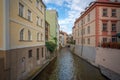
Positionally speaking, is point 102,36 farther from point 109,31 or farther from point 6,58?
point 6,58

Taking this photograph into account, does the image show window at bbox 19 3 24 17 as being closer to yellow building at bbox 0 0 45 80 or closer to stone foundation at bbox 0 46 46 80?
yellow building at bbox 0 0 45 80

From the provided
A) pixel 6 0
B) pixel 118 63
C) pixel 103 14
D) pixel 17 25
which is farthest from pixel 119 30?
pixel 6 0

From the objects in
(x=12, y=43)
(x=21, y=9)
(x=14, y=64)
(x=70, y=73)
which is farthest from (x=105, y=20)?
(x=14, y=64)

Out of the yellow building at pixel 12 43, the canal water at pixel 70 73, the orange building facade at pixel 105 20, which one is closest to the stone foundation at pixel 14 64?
the yellow building at pixel 12 43

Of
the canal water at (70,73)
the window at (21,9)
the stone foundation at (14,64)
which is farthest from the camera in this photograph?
the canal water at (70,73)

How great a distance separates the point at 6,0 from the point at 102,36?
17963mm

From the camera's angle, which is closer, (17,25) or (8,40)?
(8,40)

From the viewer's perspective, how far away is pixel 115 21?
2425cm

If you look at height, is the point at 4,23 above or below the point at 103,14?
below

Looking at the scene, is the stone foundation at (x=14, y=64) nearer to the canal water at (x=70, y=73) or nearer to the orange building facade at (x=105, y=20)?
the canal water at (x=70, y=73)

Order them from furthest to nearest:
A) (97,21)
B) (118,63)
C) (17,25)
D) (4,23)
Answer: (97,21) → (118,63) → (17,25) → (4,23)

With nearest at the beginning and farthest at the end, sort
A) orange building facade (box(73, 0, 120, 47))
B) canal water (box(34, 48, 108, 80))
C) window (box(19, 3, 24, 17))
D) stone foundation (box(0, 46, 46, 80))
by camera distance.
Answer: stone foundation (box(0, 46, 46, 80))
window (box(19, 3, 24, 17))
canal water (box(34, 48, 108, 80))
orange building facade (box(73, 0, 120, 47))

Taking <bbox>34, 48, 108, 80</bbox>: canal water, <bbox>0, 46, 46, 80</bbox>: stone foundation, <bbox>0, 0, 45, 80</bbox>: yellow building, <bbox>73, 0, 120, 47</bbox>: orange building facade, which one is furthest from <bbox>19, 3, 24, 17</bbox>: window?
<bbox>73, 0, 120, 47</bbox>: orange building facade

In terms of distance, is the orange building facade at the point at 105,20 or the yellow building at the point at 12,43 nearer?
the yellow building at the point at 12,43
